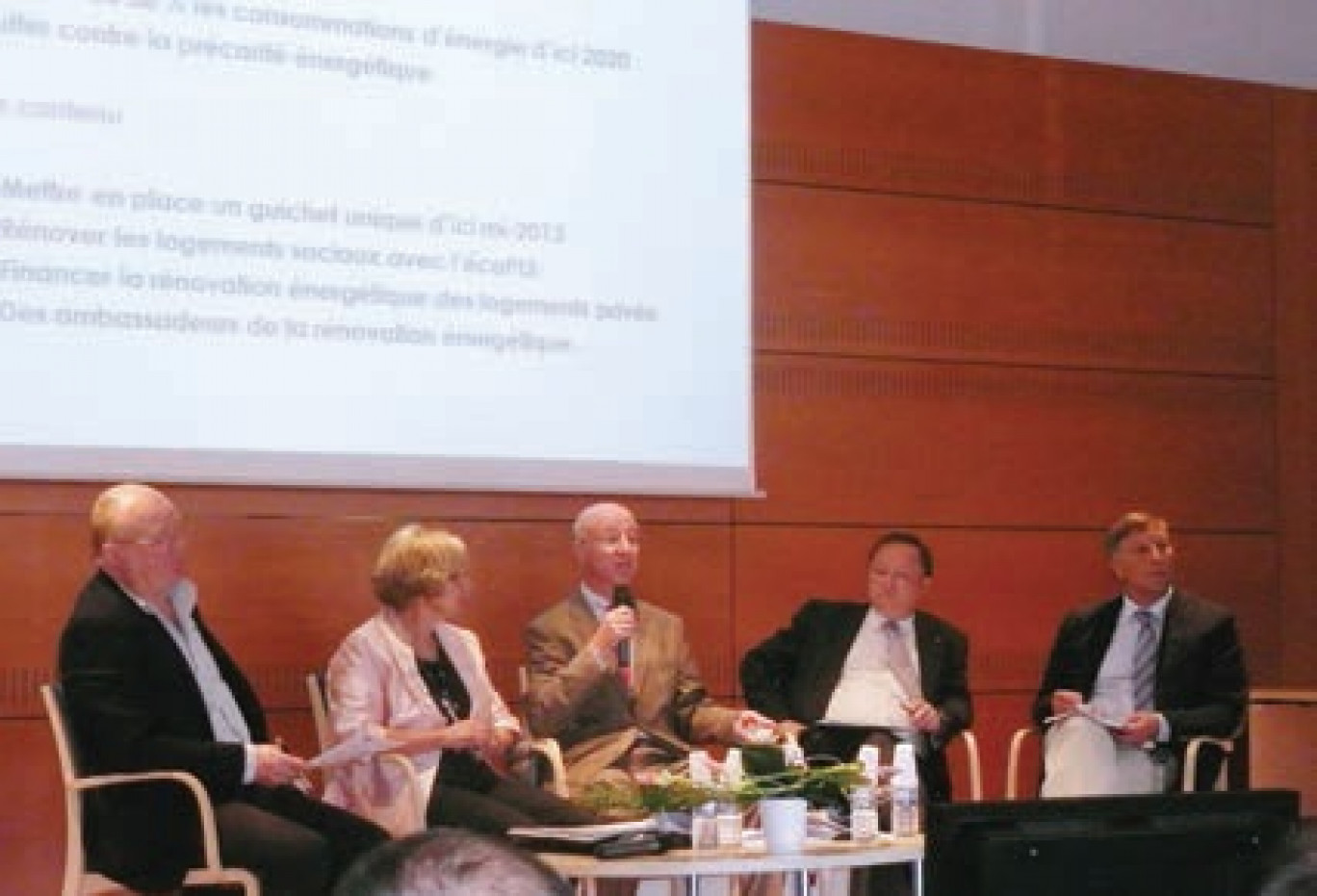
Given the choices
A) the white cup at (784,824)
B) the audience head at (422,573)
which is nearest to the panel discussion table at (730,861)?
the white cup at (784,824)

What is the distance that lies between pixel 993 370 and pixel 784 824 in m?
3.40

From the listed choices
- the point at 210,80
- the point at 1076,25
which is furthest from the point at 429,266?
the point at 1076,25

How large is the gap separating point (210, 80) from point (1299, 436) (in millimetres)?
4413

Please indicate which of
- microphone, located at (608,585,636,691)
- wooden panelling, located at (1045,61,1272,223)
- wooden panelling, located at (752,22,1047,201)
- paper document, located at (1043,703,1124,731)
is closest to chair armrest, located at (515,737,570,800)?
microphone, located at (608,585,636,691)

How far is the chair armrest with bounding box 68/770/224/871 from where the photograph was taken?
16.4 feet

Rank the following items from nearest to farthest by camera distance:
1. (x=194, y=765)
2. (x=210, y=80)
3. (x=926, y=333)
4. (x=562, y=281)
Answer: (x=194, y=765) → (x=210, y=80) → (x=562, y=281) → (x=926, y=333)

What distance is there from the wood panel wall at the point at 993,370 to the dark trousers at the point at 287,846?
3.76ft

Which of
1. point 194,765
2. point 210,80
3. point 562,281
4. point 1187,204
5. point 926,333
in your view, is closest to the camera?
point 194,765

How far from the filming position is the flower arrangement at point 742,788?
4691 mm

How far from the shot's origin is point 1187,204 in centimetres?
817

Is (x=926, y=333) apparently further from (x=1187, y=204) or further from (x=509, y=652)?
(x=509, y=652)

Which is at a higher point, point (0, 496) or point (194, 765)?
point (0, 496)

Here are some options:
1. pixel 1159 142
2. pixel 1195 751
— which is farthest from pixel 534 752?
pixel 1159 142

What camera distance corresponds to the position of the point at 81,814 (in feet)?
16.9
